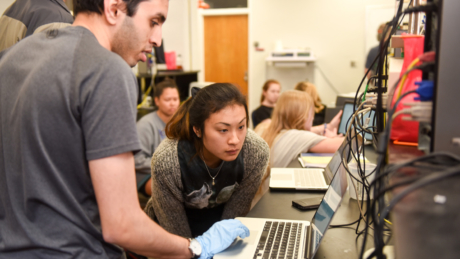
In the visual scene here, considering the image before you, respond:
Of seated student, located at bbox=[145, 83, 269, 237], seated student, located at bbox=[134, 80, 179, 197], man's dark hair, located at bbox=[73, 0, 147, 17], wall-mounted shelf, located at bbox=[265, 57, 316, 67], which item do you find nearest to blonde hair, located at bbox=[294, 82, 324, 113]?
wall-mounted shelf, located at bbox=[265, 57, 316, 67]

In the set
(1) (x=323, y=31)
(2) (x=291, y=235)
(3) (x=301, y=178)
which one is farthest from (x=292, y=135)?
(1) (x=323, y=31)

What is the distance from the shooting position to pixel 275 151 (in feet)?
7.09

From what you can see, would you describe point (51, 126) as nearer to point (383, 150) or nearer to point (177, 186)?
point (383, 150)

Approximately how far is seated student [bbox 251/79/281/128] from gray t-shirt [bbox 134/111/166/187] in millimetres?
1287

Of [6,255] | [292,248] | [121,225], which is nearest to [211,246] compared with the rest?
[292,248]

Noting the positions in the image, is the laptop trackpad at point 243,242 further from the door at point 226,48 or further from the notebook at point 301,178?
the door at point 226,48

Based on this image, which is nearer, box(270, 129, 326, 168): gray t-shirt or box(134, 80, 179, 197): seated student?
box(270, 129, 326, 168): gray t-shirt

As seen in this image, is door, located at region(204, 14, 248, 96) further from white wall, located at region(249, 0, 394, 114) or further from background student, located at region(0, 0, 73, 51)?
background student, located at region(0, 0, 73, 51)

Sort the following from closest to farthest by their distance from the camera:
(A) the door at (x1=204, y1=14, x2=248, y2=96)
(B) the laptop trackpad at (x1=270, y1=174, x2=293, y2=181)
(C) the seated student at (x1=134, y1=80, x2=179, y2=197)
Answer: (B) the laptop trackpad at (x1=270, y1=174, x2=293, y2=181) → (C) the seated student at (x1=134, y1=80, x2=179, y2=197) → (A) the door at (x1=204, y1=14, x2=248, y2=96)

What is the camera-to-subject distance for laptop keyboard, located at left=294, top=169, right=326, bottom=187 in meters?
1.53

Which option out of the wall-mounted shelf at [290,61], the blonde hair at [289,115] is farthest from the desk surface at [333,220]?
the wall-mounted shelf at [290,61]

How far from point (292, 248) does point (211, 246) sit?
223mm

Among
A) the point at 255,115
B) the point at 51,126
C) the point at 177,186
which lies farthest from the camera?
the point at 255,115

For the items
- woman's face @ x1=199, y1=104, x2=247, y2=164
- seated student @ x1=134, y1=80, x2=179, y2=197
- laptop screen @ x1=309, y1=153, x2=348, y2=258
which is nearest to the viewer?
laptop screen @ x1=309, y1=153, x2=348, y2=258
